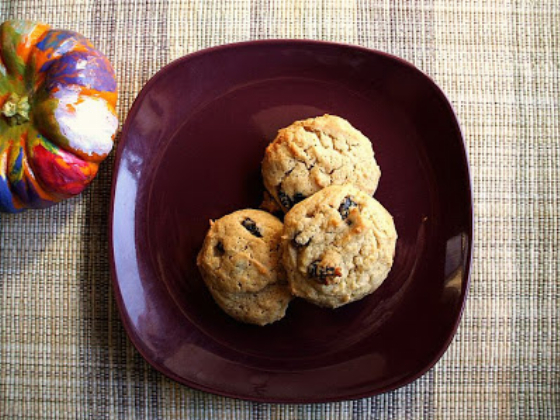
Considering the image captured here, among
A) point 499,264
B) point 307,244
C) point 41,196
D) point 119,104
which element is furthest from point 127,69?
point 499,264

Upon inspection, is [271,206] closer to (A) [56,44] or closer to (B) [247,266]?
(B) [247,266]

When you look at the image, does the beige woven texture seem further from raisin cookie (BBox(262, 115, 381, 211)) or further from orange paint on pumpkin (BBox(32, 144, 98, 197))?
raisin cookie (BBox(262, 115, 381, 211))

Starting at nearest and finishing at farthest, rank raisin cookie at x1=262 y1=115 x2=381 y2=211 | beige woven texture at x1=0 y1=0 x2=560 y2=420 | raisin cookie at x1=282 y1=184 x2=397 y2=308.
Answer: raisin cookie at x1=282 y1=184 x2=397 y2=308 < raisin cookie at x1=262 y1=115 x2=381 y2=211 < beige woven texture at x1=0 y1=0 x2=560 y2=420

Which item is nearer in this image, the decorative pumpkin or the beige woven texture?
the decorative pumpkin

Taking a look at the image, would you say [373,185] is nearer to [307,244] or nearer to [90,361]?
[307,244]

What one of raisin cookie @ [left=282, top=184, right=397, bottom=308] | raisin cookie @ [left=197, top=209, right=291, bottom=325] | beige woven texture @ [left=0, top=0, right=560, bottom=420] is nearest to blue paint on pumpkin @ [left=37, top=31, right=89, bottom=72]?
beige woven texture @ [left=0, top=0, right=560, bottom=420]

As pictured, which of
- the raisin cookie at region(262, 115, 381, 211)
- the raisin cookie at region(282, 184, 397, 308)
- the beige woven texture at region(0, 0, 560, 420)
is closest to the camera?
the raisin cookie at region(282, 184, 397, 308)

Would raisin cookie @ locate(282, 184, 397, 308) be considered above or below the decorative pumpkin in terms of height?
below

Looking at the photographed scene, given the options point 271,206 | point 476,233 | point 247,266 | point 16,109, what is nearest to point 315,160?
point 271,206
